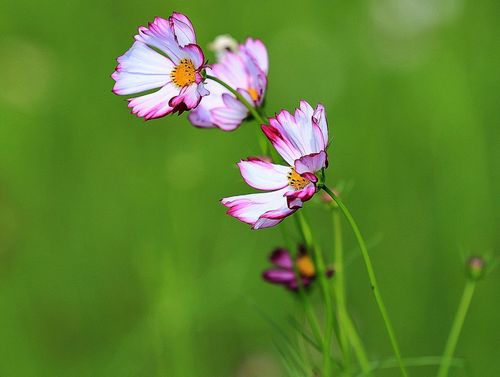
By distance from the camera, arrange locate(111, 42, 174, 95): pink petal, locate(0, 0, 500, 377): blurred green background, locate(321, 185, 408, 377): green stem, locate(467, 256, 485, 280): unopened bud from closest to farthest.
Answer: locate(321, 185, 408, 377): green stem
locate(111, 42, 174, 95): pink petal
locate(467, 256, 485, 280): unopened bud
locate(0, 0, 500, 377): blurred green background

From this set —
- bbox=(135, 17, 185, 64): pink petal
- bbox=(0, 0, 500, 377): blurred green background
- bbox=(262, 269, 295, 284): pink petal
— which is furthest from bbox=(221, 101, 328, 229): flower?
bbox=(0, 0, 500, 377): blurred green background

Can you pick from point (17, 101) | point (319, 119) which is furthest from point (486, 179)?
point (319, 119)

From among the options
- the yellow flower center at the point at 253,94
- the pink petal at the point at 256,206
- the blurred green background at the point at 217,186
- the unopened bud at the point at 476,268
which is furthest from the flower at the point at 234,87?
the blurred green background at the point at 217,186

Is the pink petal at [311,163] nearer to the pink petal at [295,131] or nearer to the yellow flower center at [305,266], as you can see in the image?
the pink petal at [295,131]

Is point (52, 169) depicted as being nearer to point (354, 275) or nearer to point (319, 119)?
point (354, 275)

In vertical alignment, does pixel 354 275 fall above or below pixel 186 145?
below

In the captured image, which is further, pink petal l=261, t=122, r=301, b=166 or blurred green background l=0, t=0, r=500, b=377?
blurred green background l=0, t=0, r=500, b=377

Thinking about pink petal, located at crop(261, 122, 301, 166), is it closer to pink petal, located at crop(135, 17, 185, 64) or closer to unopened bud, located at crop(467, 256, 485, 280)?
pink petal, located at crop(135, 17, 185, 64)

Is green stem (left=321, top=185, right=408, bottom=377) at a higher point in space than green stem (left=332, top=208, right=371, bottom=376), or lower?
higher
